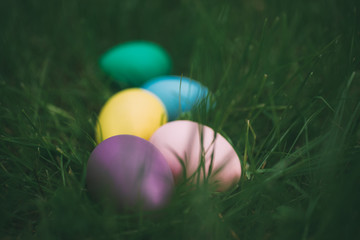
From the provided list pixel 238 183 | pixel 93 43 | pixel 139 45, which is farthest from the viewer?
pixel 93 43

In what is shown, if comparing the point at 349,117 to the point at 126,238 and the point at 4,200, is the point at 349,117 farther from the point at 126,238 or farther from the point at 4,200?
the point at 4,200

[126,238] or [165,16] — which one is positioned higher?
[165,16]

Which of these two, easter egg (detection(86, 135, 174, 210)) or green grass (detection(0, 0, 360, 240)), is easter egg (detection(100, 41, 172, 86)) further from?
easter egg (detection(86, 135, 174, 210))

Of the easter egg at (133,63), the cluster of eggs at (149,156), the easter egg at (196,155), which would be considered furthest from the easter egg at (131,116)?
the easter egg at (133,63)

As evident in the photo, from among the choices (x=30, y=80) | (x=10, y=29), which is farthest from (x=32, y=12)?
(x=30, y=80)

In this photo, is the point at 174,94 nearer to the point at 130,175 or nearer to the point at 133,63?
the point at 133,63

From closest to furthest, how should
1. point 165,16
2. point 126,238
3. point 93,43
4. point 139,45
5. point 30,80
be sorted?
point 126,238 < point 30,80 < point 139,45 < point 93,43 < point 165,16

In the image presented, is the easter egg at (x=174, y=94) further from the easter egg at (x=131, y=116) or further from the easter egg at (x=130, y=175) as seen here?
the easter egg at (x=130, y=175)
